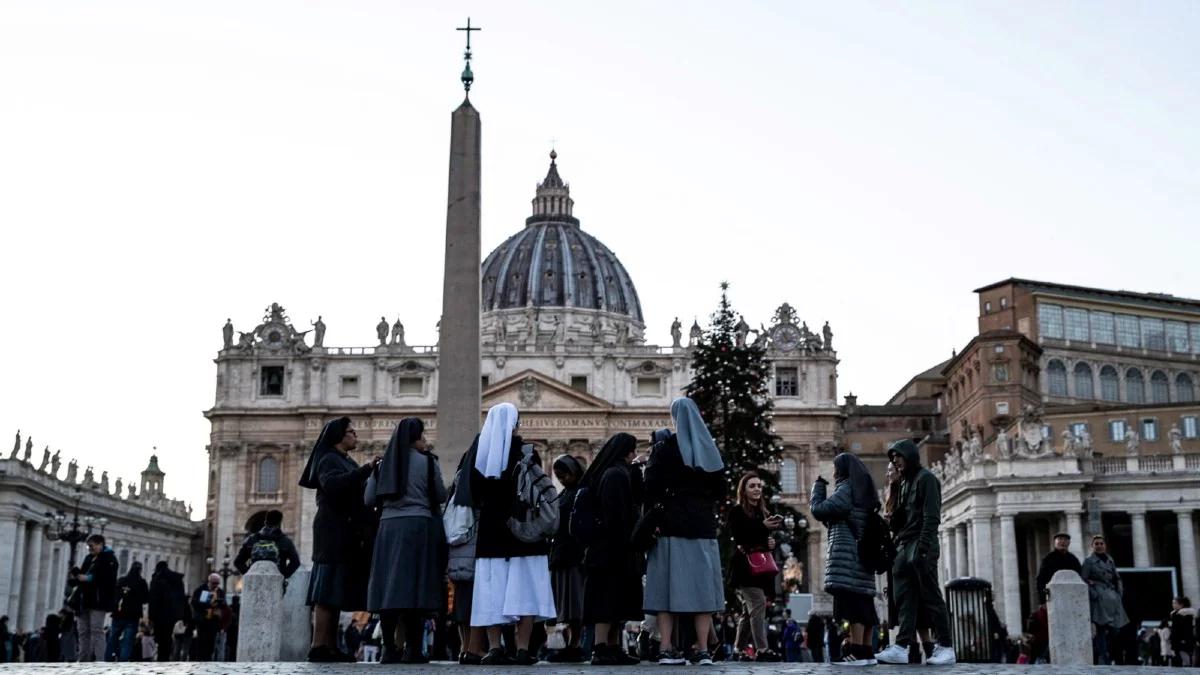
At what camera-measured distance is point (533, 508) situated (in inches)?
472

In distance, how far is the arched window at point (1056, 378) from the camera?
70625 millimetres

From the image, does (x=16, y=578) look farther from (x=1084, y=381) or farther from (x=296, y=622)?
(x=1084, y=381)

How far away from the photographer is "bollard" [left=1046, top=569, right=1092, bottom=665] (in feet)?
53.3

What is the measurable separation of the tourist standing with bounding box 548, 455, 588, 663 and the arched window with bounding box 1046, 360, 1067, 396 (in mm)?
60746

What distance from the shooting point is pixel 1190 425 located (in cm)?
5800

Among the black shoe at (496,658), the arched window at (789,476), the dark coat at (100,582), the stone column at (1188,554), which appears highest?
the arched window at (789,476)

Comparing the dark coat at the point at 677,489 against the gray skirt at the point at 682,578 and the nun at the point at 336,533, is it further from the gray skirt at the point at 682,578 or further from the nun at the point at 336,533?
the nun at the point at 336,533

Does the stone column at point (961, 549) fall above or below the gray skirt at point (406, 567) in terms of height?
above

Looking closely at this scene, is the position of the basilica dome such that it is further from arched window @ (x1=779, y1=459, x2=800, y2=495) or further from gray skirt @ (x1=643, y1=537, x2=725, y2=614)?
gray skirt @ (x1=643, y1=537, x2=725, y2=614)

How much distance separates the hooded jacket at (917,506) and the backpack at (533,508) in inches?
113

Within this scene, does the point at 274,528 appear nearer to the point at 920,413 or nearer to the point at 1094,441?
the point at 1094,441

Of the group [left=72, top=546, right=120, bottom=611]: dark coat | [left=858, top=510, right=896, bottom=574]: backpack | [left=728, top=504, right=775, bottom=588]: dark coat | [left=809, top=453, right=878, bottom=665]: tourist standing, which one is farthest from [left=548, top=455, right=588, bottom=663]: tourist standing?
[left=72, top=546, right=120, bottom=611]: dark coat

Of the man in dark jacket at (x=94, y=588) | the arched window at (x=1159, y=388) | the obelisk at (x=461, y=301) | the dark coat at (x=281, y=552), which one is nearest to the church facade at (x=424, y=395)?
the arched window at (x=1159, y=388)

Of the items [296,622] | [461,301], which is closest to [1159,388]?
[461,301]
